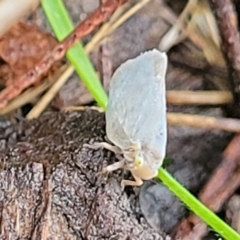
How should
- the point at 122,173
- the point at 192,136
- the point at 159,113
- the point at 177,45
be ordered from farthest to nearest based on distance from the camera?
the point at 177,45 → the point at 192,136 → the point at 122,173 → the point at 159,113

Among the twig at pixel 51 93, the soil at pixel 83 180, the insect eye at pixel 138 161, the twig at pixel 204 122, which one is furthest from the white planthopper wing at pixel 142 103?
the twig at pixel 51 93

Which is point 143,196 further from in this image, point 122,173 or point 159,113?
point 159,113

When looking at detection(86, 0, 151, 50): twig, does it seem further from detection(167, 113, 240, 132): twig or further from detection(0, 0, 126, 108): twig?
detection(167, 113, 240, 132): twig

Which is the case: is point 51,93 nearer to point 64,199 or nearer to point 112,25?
point 112,25

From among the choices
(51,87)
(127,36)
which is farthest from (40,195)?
(127,36)

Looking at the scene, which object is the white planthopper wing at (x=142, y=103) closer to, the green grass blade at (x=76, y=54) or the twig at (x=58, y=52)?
the green grass blade at (x=76, y=54)

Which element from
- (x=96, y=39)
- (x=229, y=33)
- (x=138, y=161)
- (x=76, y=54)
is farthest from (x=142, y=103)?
(x=96, y=39)

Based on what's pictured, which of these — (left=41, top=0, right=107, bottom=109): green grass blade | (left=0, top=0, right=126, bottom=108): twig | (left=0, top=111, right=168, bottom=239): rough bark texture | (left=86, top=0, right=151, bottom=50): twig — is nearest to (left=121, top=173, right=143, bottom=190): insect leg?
(left=0, top=111, right=168, bottom=239): rough bark texture
